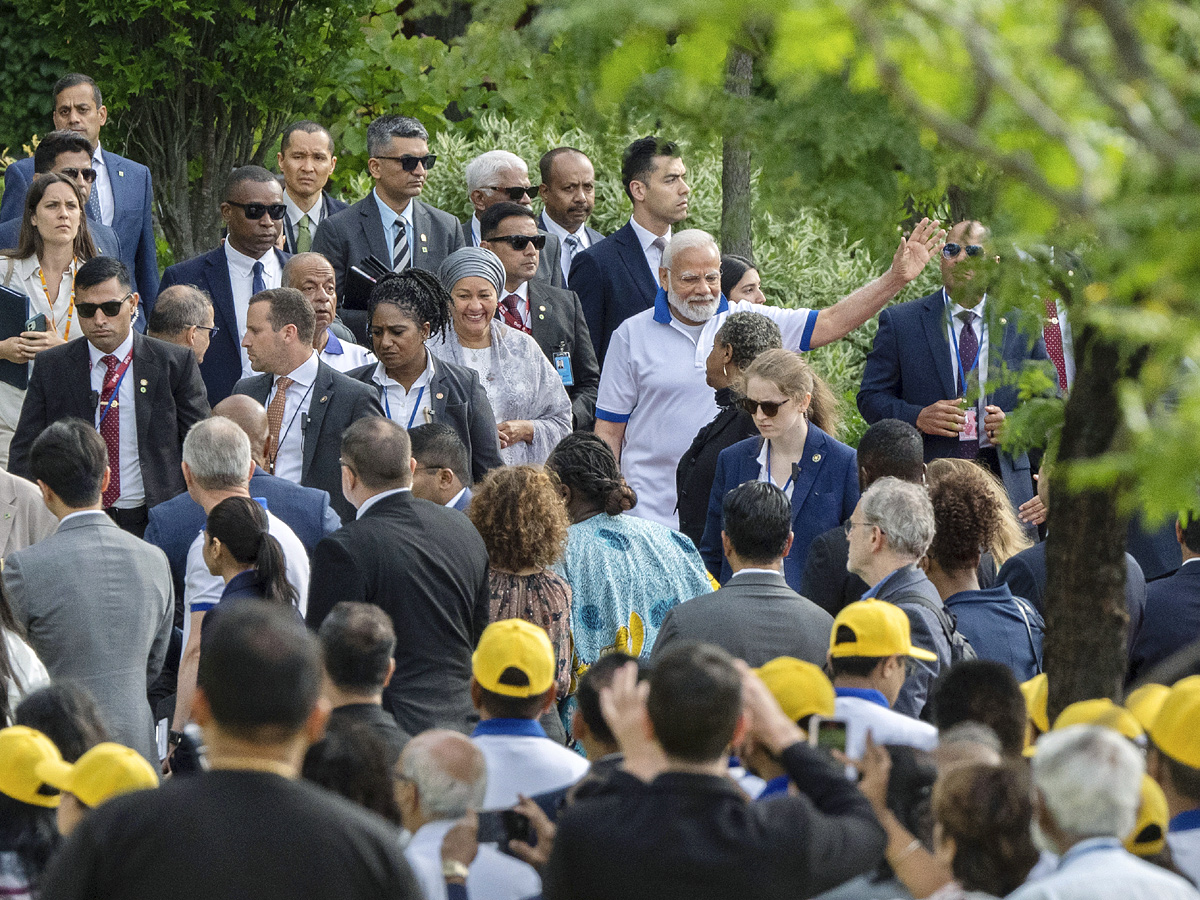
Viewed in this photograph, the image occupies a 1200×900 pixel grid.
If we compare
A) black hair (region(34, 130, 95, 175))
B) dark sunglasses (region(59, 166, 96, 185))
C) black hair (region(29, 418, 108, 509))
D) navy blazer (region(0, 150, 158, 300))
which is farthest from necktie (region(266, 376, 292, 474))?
black hair (region(34, 130, 95, 175))

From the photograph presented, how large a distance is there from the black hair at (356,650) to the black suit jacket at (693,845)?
1.22 meters

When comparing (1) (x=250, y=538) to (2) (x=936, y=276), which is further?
(2) (x=936, y=276)

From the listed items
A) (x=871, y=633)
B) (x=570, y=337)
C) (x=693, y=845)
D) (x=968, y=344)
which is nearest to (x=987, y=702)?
(x=871, y=633)

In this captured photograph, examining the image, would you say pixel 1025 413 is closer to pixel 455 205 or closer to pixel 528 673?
pixel 528 673

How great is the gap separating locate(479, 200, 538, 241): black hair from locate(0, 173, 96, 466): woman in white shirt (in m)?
2.21

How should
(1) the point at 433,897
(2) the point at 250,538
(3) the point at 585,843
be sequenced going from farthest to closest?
(2) the point at 250,538, (1) the point at 433,897, (3) the point at 585,843

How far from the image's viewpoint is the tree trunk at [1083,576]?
13.6 feet

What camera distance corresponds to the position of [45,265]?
329 inches

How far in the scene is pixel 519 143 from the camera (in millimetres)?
12594

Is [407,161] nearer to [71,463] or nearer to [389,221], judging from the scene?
[389,221]

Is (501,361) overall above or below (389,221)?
below

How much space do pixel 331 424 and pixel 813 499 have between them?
2.22 meters

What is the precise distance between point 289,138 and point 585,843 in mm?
7364

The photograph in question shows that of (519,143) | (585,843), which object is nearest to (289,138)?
(519,143)
